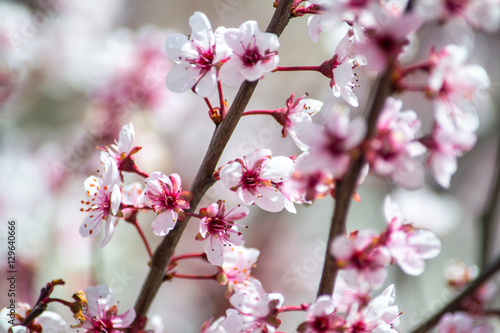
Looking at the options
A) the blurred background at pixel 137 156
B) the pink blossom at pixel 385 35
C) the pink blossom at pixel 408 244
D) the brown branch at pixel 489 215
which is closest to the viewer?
the pink blossom at pixel 385 35

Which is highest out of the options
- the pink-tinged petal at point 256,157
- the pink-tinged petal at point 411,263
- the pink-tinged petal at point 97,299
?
the pink-tinged petal at point 256,157

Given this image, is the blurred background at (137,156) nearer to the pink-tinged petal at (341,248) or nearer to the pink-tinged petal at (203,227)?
the pink-tinged petal at (203,227)

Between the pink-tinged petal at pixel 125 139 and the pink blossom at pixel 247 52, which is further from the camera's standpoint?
the pink-tinged petal at pixel 125 139

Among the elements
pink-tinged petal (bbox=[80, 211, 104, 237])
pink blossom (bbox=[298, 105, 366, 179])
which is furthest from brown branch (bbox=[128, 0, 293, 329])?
pink blossom (bbox=[298, 105, 366, 179])

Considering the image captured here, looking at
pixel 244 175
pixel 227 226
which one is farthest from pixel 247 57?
pixel 227 226

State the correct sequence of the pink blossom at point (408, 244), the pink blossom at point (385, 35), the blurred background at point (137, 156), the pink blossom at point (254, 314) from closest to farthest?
the pink blossom at point (385, 35) → the pink blossom at point (408, 244) → the pink blossom at point (254, 314) → the blurred background at point (137, 156)

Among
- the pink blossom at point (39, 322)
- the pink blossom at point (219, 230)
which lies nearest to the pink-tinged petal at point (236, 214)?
the pink blossom at point (219, 230)
